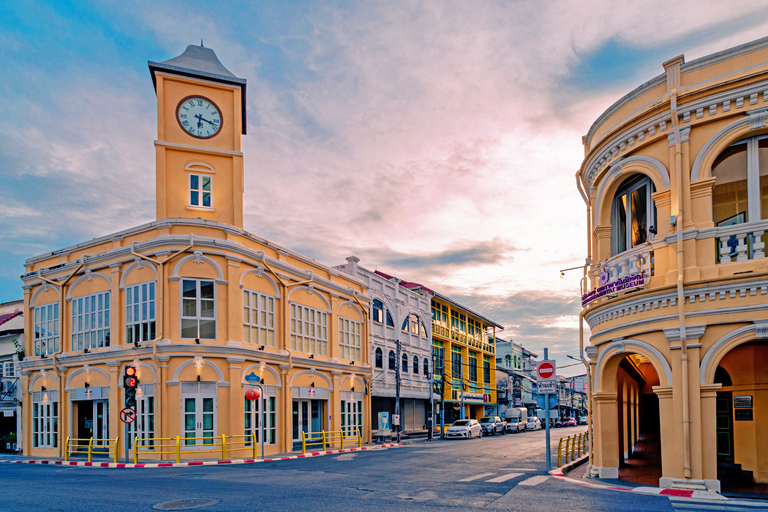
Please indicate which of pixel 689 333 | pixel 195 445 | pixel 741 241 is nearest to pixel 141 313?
pixel 195 445

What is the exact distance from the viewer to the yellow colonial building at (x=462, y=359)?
5710cm

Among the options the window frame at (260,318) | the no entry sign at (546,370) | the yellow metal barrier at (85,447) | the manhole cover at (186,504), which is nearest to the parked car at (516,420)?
the window frame at (260,318)

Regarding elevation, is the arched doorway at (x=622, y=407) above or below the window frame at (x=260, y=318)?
below

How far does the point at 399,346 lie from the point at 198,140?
21.3 m

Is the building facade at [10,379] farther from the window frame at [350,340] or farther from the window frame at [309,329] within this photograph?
the window frame at [350,340]

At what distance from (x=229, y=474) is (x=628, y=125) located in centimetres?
1407

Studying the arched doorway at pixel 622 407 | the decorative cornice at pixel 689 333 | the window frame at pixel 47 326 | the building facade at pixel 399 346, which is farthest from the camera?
the building facade at pixel 399 346

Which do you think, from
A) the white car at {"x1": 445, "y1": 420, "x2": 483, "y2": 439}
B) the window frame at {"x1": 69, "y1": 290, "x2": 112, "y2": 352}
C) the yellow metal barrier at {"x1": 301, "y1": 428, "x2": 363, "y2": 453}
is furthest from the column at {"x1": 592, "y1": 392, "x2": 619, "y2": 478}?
the white car at {"x1": 445, "y1": 420, "x2": 483, "y2": 439}

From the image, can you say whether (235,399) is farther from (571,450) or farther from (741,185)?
(741,185)

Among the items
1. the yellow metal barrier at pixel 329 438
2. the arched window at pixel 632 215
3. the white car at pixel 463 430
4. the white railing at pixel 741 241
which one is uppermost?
the arched window at pixel 632 215

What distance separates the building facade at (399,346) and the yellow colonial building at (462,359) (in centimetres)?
232

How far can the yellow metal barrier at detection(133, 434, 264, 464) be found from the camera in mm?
22875

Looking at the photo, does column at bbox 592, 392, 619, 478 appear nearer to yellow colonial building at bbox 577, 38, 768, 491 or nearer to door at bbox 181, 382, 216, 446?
yellow colonial building at bbox 577, 38, 768, 491

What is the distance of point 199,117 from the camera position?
94.1ft
